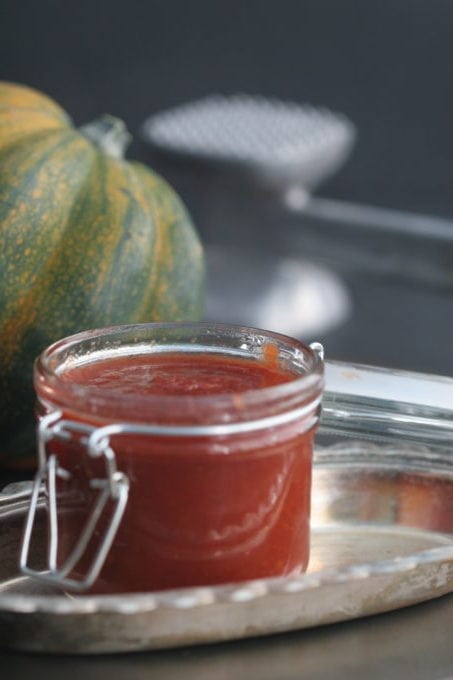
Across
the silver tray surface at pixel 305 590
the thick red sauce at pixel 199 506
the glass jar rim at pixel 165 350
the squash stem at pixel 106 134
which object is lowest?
the silver tray surface at pixel 305 590

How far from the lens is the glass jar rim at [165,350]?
517 mm

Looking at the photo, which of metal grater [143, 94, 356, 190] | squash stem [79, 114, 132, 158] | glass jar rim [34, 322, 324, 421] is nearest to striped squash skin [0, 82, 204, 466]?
squash stem [79, 114, 132, 158]

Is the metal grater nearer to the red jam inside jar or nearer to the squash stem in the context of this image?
the squash stem

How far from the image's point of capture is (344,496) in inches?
26.7

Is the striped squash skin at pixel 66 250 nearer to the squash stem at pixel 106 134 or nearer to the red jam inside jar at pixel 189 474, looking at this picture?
the squash stem at pixel 106 134

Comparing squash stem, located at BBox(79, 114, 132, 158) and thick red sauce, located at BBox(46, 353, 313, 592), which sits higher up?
squash stem, located at BBox(79, 114, 132, 158)

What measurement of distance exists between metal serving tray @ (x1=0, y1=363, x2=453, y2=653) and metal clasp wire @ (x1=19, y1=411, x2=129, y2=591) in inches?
0.5

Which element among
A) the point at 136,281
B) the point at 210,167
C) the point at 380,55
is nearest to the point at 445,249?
the point at 210,167

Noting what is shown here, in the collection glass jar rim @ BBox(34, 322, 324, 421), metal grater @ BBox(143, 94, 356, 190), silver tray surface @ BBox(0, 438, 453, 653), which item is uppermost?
glass jar rim @ BBox(34, 322, 324, 421)

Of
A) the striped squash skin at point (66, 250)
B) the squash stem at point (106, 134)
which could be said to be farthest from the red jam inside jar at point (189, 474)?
the squash stem at point (106, 134)

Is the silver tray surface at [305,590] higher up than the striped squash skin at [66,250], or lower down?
lower down

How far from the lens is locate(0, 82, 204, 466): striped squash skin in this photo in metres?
0.72

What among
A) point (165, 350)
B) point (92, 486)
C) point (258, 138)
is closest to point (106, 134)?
point (165, 350)

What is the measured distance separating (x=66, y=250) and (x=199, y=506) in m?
0.26
